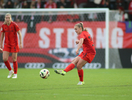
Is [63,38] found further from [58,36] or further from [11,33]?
[11,33]

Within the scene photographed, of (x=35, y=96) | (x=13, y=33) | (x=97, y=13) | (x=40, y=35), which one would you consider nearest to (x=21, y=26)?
(x=40, y=35)

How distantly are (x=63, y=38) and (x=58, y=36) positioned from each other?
0.27 m

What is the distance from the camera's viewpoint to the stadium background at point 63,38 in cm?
1382

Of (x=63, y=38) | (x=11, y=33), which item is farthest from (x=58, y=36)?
(x=11, y=33)

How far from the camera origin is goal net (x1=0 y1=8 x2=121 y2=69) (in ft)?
45.4

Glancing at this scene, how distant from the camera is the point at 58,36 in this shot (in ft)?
46.0

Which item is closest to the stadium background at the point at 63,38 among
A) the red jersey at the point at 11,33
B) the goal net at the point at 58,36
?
the goal net at the point at 58,36

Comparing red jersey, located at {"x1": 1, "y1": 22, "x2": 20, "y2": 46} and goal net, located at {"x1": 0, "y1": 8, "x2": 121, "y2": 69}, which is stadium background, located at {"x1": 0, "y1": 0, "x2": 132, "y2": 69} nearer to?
goal net, located at {"x1": 0, "y1": 8, "x2": 121, "y2": 69}

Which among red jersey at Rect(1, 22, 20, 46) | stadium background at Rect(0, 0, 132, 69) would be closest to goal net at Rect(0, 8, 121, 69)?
stadium background at Rect(0, 0, 132, 69)

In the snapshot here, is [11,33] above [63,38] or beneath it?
above

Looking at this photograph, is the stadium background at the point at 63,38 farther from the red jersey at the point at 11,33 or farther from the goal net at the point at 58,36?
the red jersey at the point at 11,33

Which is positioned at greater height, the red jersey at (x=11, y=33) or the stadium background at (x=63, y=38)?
the red jersey at (x=11, y=33)

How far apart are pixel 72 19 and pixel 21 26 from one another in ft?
8.44

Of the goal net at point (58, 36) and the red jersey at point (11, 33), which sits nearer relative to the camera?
the red jersey at point (11, 33)
